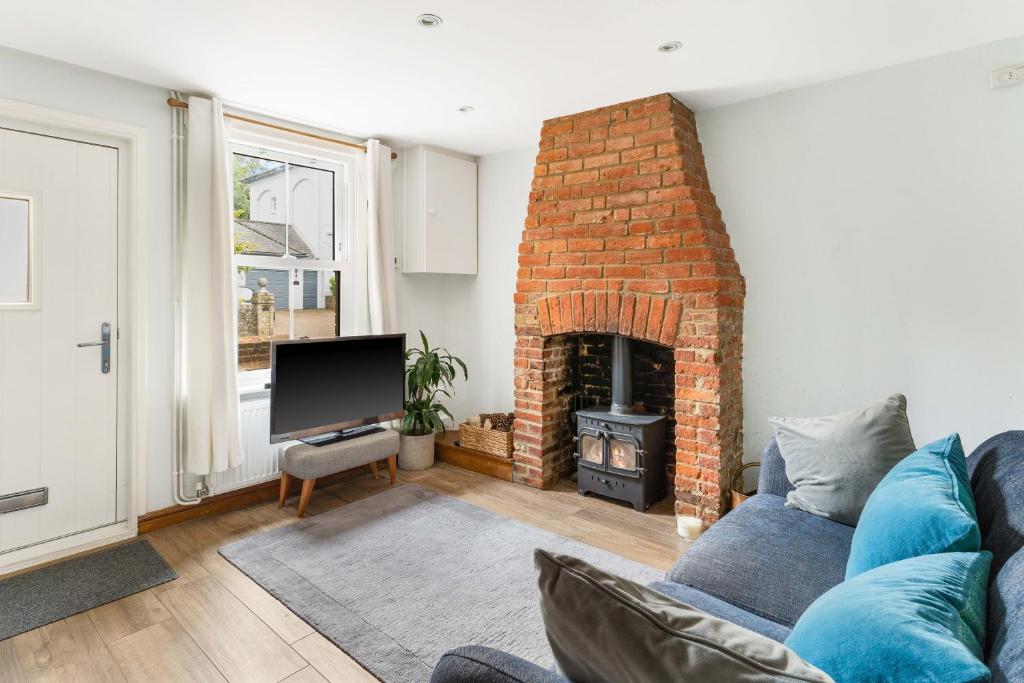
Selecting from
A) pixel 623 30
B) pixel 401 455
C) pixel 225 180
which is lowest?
pixel 401 455

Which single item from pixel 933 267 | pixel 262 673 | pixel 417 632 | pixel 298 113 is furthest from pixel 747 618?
pixel 298 113

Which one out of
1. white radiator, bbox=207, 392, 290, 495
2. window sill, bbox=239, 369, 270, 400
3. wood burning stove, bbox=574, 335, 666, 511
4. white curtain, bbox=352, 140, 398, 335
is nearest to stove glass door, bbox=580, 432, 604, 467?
wood burning stove, bbox=574, 335, 666, 511

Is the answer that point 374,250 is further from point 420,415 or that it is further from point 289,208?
point 420,415

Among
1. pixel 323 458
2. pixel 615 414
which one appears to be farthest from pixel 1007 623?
pixel 323 458

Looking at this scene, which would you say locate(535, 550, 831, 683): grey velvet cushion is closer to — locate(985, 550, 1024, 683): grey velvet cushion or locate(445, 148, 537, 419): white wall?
locate(985, 550, 1024, 683): grey velvet cushion

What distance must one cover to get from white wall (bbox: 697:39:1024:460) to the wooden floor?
1167 millimetres

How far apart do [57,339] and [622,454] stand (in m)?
3.16

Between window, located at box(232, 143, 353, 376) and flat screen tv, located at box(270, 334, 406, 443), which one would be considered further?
window, located at box(232, 143, 353, 376)

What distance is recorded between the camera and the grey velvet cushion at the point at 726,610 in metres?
1.44

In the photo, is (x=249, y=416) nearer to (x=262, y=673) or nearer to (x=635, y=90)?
(x=262, y=673)

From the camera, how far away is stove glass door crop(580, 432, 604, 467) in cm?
349

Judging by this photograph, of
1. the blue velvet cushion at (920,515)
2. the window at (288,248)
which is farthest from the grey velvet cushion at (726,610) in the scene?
the window at (288,248)

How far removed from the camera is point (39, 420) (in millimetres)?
2740

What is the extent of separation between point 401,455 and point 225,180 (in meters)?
2.23
